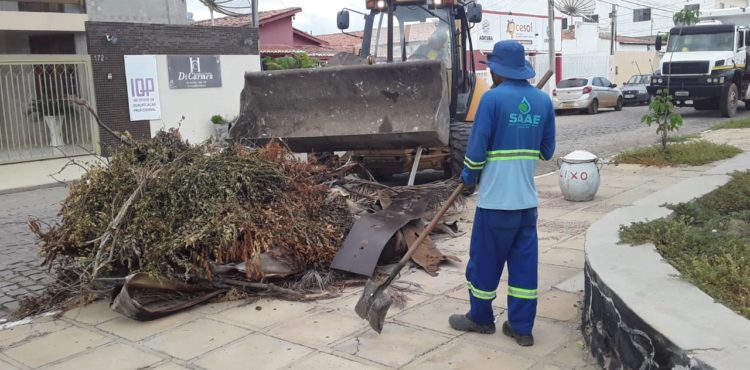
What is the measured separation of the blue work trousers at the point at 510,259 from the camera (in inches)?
161

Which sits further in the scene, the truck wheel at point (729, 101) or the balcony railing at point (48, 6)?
the truck wheel at point (729, 101)

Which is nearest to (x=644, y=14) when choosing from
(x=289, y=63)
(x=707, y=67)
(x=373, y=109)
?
(x=707, y=67)

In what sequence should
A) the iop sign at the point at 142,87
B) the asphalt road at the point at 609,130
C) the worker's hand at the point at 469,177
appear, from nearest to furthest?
the worker's hand at the point at 469,177, the asphalt road at the point at 609,130, the iop sign at the point at 142,87

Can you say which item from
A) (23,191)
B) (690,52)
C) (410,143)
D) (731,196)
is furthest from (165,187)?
(690,52)

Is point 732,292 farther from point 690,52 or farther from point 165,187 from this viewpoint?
point 690,52

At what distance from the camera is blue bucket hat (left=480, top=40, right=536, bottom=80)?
4086mm

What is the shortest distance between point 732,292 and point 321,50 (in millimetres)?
25395

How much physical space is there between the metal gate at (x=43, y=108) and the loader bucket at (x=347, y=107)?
23.1 feet

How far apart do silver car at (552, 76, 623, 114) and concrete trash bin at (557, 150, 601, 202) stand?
53.7 ft

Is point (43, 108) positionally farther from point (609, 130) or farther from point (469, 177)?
point (609, 130)

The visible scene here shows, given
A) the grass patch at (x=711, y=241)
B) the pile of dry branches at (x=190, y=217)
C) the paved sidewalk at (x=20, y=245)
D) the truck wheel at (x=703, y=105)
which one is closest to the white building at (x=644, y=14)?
the truck wheel at (x=703, y=105)

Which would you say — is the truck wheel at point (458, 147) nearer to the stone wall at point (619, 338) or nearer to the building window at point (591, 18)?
the stone wall at point (619, 338)

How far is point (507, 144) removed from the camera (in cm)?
406

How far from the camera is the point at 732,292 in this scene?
3.29 meters
